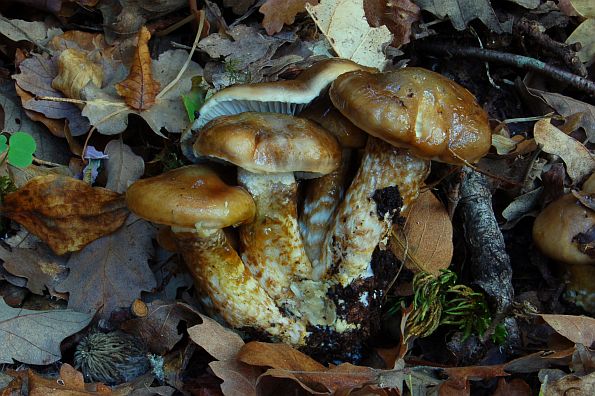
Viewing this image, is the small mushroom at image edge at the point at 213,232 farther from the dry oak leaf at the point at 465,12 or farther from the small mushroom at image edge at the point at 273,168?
the dry oak leaf at the point at 465,12

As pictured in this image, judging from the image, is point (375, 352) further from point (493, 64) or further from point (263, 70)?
point (493, 64)

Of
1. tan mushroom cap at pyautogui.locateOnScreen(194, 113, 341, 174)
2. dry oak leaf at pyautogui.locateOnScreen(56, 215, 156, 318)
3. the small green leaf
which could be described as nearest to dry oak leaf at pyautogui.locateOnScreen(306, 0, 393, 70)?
tan mushroom cap at pyautogui.locateOnScreen(194, 113, 341, 174)

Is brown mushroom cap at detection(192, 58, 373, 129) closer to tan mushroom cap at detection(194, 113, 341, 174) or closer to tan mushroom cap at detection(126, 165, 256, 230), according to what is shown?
tan mushroom cap at detection(194, 113, 341, 174)

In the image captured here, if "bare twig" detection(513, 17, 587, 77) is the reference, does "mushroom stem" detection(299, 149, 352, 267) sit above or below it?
below

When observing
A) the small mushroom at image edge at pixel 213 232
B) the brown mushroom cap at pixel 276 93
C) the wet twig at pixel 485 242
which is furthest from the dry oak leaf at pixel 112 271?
the wet twig at pixel 485 242

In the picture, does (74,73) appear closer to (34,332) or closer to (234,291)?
(34,332)

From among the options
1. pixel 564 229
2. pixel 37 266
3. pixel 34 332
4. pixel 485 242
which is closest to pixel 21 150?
pixel 37 266
